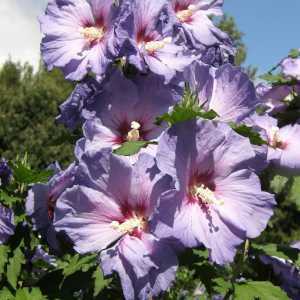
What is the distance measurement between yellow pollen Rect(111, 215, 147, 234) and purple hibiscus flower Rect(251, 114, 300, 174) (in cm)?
68

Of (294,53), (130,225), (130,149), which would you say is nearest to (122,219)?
(130,225)

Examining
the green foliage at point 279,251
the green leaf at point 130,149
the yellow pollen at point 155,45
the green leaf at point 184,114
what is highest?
the yellow pollen at point 155,45

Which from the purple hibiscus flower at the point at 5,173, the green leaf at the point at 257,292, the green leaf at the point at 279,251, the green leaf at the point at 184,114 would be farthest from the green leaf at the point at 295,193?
the purple hibiscus flower at the point at 5,173

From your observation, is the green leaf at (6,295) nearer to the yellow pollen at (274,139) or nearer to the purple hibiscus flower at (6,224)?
the purple hibiscus flower at (6,224)

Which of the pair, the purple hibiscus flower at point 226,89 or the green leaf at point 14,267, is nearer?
the purple hibiscus flower at point 226,89

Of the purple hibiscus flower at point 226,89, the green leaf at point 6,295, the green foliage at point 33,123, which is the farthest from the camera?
the green foliage at point 33,123

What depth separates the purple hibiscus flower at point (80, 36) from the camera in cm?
227

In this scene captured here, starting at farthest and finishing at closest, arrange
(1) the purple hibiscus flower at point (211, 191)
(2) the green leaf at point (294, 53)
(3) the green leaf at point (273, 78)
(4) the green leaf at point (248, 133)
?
(2) the green leaf at point (294, 53) < (3) the green leaf at point (273, 78) < (4) the green leaf at point (248, 133) < (1) the purple hibiscus flower at point (211, 191)

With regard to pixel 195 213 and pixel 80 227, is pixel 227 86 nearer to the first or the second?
pixel 195 213

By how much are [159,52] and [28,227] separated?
1.10 m

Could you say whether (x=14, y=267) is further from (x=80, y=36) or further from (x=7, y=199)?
(x=80, y=36)

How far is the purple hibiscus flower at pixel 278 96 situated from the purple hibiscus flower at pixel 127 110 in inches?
40.1

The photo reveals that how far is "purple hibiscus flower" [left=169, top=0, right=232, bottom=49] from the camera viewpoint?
2.52m

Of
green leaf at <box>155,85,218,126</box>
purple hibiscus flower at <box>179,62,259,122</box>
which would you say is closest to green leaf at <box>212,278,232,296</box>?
purple hibiscus flower at <box>179,62,259,122</box>
